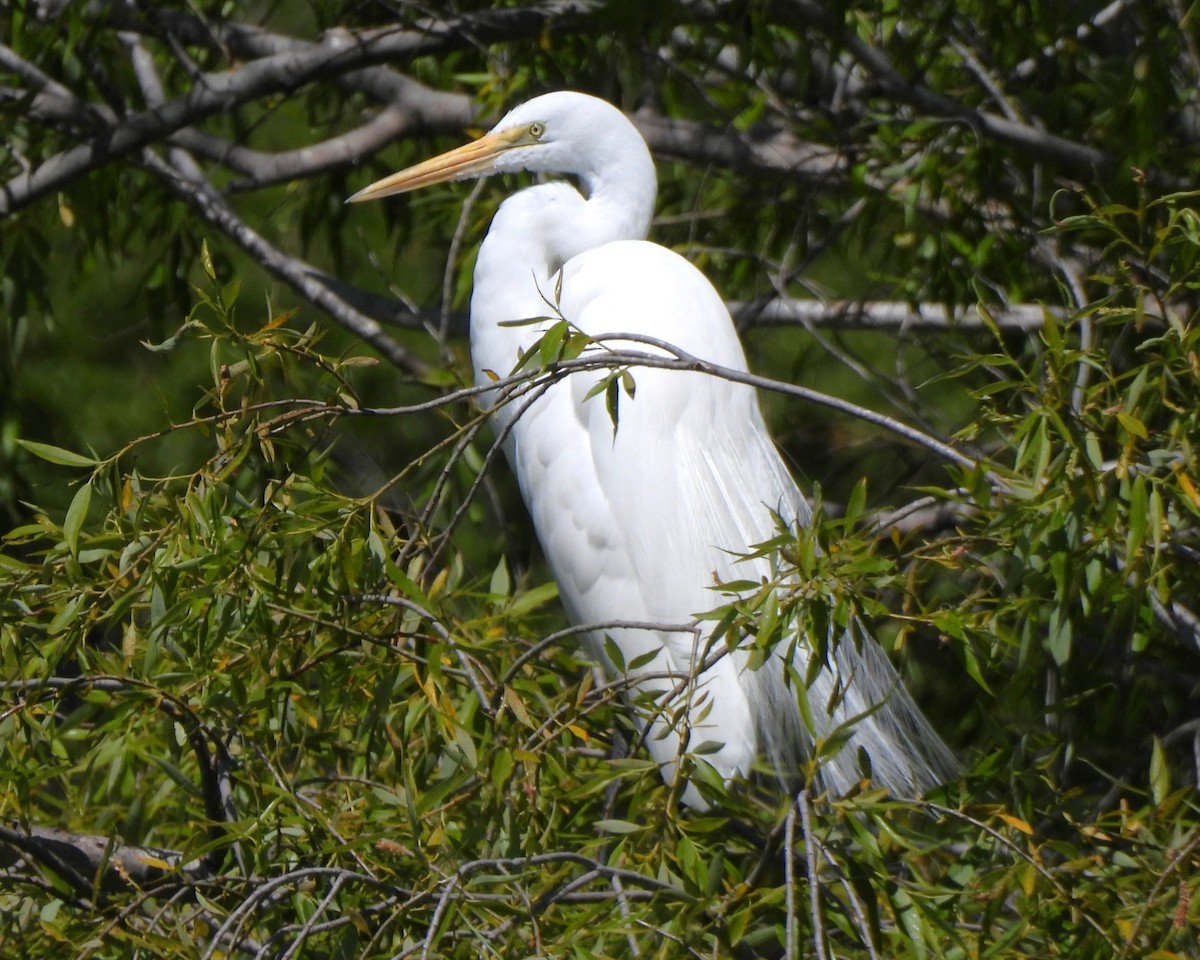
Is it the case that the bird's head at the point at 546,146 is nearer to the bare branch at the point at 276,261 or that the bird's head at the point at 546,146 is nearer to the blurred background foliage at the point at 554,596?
the blurred background foliage at the point at 554,596

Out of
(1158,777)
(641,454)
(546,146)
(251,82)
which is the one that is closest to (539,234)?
(546,146)

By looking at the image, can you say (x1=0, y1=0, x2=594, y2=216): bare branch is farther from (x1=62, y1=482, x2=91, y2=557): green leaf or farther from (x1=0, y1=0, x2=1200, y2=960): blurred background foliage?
(x1=62, y1=482, x2=91, y2=557): green leaf

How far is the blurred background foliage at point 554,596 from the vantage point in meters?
0.94

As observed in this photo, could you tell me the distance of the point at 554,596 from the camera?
152cm

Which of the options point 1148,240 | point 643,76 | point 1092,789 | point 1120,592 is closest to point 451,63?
point 643,76

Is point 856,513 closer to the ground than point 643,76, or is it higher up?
closer to the ground

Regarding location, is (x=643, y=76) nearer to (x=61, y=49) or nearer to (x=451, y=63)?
(x=451, y=63)

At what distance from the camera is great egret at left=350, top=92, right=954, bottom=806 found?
170 cm

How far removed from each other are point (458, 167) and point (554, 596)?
780mm

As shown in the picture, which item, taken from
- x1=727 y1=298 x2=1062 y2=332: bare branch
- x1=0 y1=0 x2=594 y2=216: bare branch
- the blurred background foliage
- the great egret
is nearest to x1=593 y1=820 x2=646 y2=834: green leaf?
the blurred background foliage

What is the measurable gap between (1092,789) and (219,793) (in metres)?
1.19

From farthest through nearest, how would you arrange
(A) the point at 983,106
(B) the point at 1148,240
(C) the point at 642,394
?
1. (A) the point at 983,106
2. (C) the point at 642,394
3. (B) the point at 1148,240

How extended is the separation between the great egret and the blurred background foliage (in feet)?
0.46

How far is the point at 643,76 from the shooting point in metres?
2.41
